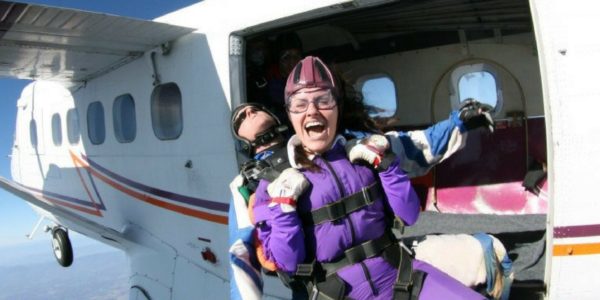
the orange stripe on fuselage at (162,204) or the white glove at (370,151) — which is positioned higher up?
the white glove at (370,151)

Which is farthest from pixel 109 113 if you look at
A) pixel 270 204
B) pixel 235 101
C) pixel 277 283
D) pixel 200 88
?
pixel 270 204

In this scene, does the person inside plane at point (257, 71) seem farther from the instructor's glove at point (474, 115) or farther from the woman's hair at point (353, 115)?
the instructor's glove at point (474, 115)

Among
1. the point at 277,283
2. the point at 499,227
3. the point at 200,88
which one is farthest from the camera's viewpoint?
the point at 499,227

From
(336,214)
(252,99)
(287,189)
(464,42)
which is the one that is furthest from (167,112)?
(464,42)

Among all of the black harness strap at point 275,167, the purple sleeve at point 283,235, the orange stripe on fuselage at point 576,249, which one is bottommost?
the orange stripe on fuselage at point 576,249

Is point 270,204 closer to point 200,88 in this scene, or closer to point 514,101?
point 200,88

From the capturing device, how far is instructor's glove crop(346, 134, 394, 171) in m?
2.24

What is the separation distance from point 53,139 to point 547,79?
7.79m

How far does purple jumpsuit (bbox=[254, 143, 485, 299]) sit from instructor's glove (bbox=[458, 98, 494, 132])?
1.78 feet

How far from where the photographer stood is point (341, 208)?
2.21 meters

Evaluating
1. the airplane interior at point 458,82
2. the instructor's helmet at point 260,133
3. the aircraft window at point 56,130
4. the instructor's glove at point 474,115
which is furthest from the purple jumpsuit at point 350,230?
the aircraft window at point 56,130

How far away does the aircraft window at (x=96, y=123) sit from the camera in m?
6.45

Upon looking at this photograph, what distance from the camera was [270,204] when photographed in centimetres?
221

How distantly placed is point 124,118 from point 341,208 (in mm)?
4510
